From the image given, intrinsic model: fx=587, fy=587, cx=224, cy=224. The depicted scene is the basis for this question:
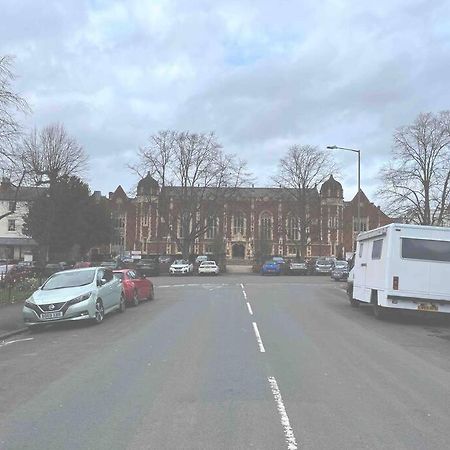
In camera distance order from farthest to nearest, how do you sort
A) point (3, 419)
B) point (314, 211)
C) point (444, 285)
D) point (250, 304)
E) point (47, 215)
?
point (314, 211) < point (47, 215) < point (250, 304) < point (444, 285) < point (3, 419)

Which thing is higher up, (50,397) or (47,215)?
(47,215)

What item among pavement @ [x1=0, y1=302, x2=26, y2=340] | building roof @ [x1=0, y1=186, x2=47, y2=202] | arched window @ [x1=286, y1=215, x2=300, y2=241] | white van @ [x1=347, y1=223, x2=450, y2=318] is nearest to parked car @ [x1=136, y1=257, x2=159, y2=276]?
building roof @ [x1=0, y1=186, x2=47, y2=202]

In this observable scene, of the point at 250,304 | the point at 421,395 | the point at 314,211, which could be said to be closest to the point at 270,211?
the point at 314,211

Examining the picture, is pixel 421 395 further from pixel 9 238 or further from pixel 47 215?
pixel 9 238

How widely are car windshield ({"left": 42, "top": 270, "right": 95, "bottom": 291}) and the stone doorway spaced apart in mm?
92532

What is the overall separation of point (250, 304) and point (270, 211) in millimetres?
86962

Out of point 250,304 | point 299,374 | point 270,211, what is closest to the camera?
point 299,374

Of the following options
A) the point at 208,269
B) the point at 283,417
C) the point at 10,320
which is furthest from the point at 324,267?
the point at 283,417

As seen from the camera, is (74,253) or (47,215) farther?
(74,253)

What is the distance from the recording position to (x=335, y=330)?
48.2 feet

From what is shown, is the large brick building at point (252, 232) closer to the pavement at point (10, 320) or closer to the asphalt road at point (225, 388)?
the pavement at point (10, 320)

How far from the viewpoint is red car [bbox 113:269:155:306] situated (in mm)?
21625

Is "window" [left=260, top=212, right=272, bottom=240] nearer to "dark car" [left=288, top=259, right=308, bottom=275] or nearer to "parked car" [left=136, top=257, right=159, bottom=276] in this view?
"dark car" [left=288, top=259, right=308, bottom=275]

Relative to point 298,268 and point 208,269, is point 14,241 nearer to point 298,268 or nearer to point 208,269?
point 208,269
